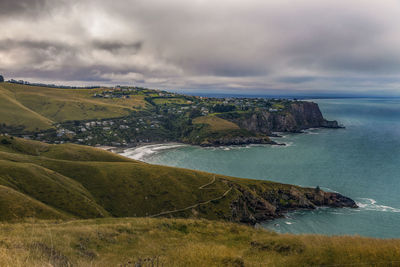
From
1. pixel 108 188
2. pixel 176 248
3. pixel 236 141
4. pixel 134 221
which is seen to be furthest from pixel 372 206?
pixel 236 141

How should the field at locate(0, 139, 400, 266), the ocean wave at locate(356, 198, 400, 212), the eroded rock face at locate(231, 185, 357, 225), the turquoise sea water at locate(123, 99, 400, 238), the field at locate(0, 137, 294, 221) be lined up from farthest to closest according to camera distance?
the ocean wave at locate(356, 198, 400, 212)
the eroded rock face at locate(231, 185, 357, 225)
the turquoise sea water at locate(123, 99, 400, 238)
the field at locate(0, 137, 294, 221)
the field at locate(0, 139, 400, 266)

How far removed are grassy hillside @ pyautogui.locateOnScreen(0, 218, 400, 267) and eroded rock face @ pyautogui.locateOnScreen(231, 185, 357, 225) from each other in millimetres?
44928

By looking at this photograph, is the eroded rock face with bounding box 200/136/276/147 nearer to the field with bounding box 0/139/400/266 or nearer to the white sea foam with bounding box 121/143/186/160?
the white sea foam with bounding box 121/143/186/160

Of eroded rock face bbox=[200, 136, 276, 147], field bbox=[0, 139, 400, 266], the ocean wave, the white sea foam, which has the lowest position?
the white sea foam

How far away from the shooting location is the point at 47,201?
4566 centimetres

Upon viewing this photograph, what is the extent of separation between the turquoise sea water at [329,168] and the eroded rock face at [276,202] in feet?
10.4

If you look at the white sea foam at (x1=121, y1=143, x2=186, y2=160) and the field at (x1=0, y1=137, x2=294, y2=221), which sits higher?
the field at (x1=0, y1=137, x2=294, y2=221)

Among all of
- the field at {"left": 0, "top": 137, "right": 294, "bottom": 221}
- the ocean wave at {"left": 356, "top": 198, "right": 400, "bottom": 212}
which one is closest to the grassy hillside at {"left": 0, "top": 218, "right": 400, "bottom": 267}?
the field at {"left": 0, "top": 137, "right": 294, "bottom": 221}

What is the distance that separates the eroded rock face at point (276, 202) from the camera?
222 feet

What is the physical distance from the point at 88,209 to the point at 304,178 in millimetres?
86531

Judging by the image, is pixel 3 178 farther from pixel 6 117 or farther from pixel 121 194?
pixel 6 117

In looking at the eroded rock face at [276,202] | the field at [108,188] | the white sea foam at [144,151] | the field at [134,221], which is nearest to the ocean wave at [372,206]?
the eroded rock face at [276,202]

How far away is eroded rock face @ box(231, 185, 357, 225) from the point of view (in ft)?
222

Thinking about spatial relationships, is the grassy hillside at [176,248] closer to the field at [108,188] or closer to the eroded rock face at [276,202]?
the field at [108,188]
